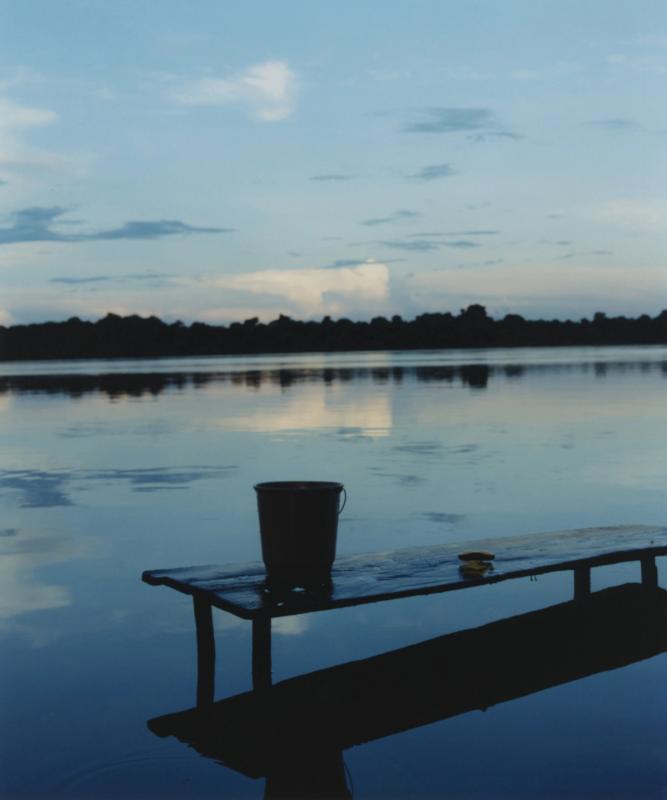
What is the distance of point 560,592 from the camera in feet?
25.1

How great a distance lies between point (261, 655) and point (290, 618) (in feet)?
4.83

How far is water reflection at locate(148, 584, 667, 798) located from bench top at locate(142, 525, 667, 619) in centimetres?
43

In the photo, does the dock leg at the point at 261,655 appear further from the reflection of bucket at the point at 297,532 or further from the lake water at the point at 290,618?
the reflection of bucket at the point at 297,532

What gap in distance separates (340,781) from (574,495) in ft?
25.8

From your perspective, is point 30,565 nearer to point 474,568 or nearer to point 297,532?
point 297,532

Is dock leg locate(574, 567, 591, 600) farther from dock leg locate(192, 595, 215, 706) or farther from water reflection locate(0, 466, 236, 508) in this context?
water reflection locate(0, 466, 236, 508)

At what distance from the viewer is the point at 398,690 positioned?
18.5 feet

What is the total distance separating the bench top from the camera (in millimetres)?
5445

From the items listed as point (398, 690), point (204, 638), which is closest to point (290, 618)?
point (204, 638)

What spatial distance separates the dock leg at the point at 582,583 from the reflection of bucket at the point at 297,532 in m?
2.23

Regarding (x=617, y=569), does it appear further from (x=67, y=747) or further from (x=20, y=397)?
(x=20, y=397)

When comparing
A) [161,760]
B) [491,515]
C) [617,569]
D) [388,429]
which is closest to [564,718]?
[161,760]

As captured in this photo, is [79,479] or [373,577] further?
[79,479]

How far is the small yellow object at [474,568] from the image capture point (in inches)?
240
